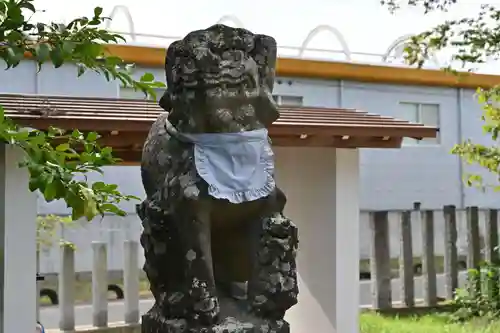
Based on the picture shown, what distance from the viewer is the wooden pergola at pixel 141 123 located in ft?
16.4

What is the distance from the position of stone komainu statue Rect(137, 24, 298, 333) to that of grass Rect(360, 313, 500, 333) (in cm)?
474

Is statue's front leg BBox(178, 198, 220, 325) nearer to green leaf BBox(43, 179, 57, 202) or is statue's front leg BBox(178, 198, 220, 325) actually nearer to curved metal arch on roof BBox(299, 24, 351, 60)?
green leaf BBox(43, 179, 57, 202)

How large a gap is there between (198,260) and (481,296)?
240 inches

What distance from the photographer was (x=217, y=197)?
106 inches

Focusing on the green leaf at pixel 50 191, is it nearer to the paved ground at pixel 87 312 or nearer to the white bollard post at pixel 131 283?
the white bollard post at pixel 131 283

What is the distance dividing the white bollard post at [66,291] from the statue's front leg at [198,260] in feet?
14.3

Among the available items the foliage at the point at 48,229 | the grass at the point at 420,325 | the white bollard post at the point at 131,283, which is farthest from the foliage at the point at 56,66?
the grass at the point at 420,325

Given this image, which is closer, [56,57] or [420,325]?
[56,57]

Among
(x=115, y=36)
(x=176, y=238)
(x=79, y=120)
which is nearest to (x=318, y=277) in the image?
(x=79, y=120)

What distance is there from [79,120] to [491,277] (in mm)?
5090

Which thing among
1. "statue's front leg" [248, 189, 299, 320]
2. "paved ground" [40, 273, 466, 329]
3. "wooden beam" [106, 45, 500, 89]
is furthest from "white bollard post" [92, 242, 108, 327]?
A: "statue's front leg" [248, 189, 299, 320]

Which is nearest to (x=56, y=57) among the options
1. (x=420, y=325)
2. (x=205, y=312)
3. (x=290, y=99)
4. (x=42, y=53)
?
(x=42, y=53)

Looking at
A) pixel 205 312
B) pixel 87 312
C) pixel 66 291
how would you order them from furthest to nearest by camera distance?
pixel 87 312 → pixel 66 291 → pixel 205 312

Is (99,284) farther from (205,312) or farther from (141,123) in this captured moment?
(205,312)
